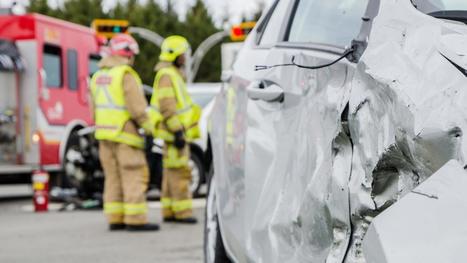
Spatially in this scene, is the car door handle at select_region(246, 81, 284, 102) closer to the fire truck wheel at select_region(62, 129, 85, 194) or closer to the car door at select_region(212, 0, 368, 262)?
the car door at select_region(212, 0, 368, 262)

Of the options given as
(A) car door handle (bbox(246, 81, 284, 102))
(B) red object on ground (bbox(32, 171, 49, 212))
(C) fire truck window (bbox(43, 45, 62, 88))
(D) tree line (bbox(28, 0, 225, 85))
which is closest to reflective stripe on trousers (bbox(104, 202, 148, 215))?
(B) red object on ground (bbox(32, 171, 49, 212))

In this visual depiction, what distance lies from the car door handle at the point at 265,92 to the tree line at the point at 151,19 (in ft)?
154

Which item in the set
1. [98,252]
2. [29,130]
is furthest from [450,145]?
[29,130]

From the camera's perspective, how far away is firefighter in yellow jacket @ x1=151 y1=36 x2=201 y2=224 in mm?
10141

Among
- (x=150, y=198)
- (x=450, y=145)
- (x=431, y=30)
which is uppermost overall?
(x=431, y=30)

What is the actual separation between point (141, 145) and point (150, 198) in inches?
200

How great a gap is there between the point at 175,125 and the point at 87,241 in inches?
72.0

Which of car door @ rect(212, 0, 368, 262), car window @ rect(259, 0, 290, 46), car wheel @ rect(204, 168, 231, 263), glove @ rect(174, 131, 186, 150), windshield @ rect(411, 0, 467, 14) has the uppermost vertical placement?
windshield @ rect(411, 0, 467, 14)

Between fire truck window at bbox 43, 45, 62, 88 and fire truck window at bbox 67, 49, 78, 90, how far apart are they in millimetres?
257

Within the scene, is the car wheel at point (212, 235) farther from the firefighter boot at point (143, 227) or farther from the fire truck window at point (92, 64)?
the fire truck window at point (92, 64)

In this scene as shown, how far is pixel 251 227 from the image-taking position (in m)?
3.68

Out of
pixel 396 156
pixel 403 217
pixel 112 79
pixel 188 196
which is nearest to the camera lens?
pixel 403 217

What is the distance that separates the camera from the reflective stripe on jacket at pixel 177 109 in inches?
399

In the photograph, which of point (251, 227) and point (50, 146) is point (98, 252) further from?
point (50, 146)
